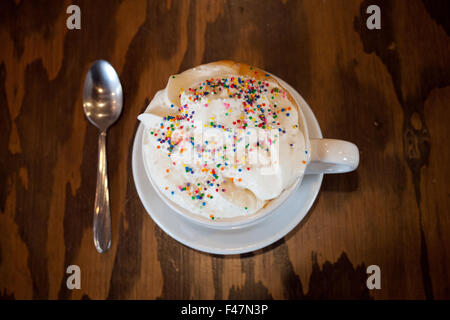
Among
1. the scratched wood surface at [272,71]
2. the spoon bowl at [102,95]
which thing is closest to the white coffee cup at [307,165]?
the scratched wood surface at [272,71]

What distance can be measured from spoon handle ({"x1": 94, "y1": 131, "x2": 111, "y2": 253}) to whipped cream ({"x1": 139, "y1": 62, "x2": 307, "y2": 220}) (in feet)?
1.15

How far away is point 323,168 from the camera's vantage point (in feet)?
2.98

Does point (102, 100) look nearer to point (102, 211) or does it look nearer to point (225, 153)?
point (102, 211)

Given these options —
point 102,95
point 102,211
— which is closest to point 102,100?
point 102,95

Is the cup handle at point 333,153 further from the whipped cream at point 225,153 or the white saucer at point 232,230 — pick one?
the white saucer at point 232,230

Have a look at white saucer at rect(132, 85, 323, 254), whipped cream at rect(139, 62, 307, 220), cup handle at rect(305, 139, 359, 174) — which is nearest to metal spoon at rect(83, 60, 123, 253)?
white saucer at rect(132, 85, 323, 254)

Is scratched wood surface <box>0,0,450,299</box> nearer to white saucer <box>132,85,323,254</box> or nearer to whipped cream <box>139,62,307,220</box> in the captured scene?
white saucer <box>132,85,323,254</box>

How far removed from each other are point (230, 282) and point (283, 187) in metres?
0.46

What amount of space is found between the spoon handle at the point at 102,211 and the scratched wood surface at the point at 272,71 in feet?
0.09

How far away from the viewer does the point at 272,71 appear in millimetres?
1244

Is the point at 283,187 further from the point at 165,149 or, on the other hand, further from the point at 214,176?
the point at 165,149

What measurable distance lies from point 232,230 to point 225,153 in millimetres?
283

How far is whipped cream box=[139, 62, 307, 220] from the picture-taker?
81 cm
